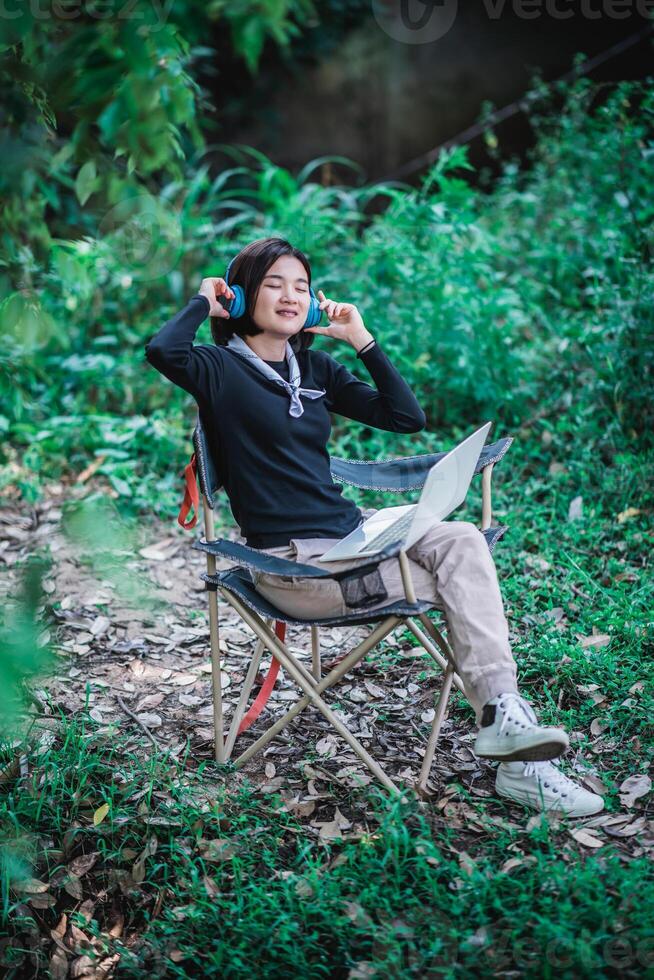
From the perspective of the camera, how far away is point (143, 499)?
450 centimetres

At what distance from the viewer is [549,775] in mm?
2402

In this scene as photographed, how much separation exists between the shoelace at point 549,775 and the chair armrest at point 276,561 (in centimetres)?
74

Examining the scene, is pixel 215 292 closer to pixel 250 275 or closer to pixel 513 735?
pixel 250 275

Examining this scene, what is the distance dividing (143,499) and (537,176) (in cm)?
372

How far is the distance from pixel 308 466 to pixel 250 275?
0.61m

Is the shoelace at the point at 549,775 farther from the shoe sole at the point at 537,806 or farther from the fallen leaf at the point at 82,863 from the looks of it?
the fallen leaf at the point at 82,863

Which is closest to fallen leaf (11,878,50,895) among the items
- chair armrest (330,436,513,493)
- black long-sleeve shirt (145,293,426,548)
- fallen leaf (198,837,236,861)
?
fallen leaf (198,837,236,861)

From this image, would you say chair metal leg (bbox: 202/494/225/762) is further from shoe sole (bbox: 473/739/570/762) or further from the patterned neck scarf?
shoe sole (bbox: 473/739/570/762)

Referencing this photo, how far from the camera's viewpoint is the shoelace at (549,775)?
238 cm

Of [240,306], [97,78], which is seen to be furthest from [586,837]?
[97,78]

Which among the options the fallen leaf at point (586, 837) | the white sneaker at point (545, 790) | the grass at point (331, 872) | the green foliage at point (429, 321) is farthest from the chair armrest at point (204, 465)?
the green foliage at point (429, 321)

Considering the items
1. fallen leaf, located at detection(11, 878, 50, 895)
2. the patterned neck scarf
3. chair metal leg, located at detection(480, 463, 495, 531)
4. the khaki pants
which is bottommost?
fallen leaf, located at detection(11, 878, 50, 895)

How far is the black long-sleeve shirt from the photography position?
2596 millimetres

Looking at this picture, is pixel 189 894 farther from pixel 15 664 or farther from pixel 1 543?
pixel 1 543
